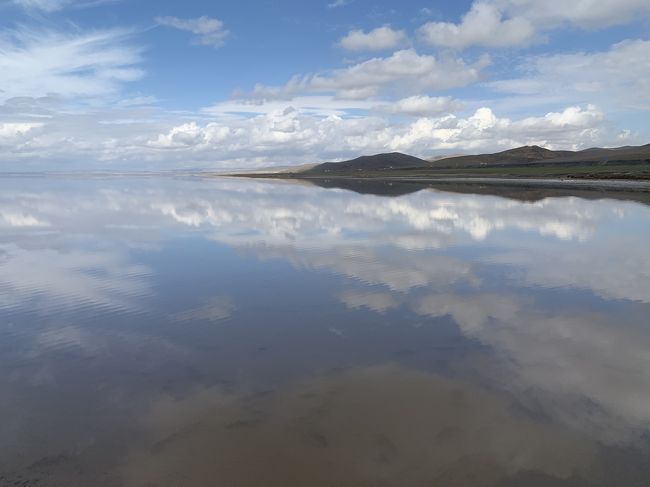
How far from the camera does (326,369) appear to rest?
32.9 feet

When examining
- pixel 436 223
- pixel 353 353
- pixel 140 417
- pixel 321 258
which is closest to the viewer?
pixel 140 417

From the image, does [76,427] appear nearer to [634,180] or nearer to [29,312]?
[29,312]

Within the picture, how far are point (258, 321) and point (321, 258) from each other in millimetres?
8251

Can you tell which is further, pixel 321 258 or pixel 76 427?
pixel 321 258

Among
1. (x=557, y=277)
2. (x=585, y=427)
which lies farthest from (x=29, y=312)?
(x=557, y=277)

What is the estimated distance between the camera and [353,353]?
10.8 metres

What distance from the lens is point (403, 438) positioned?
759 cm

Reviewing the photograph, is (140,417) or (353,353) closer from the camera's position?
(140,417)

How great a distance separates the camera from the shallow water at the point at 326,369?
277 inches

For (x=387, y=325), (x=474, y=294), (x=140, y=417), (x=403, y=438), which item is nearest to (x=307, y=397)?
(x=403, y=438)

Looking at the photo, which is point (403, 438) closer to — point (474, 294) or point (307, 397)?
point (307, 397)

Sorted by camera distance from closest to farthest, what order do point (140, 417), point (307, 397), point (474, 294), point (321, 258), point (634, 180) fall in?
→ point (140, 417), point (307, 397), point (474, 294), point (321, 258), point (634, 180)

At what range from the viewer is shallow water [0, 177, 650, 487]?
702 cm

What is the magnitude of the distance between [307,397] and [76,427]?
3785 mm
